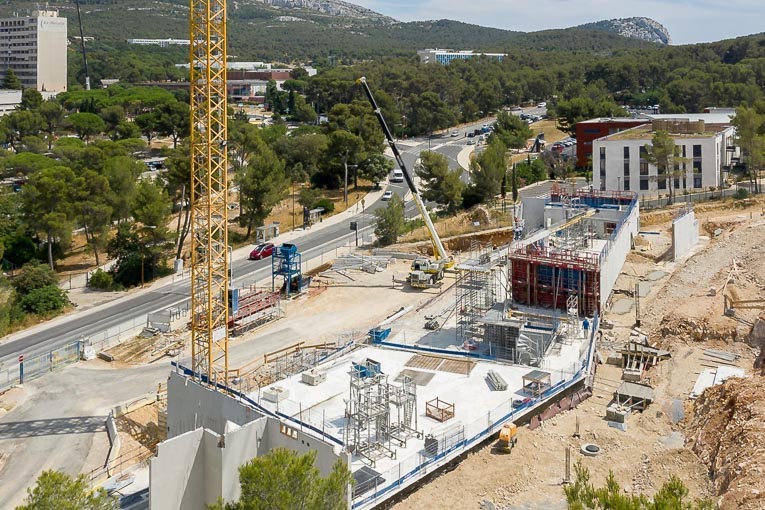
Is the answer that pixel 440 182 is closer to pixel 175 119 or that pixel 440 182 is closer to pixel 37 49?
pixel 175 119

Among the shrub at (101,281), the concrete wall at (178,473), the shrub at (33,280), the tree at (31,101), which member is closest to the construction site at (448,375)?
the concrete wall at (178,473)

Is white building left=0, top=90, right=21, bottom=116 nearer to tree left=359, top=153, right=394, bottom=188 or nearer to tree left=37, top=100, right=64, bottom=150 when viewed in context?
tree left=37, top=100, right=64, bottom=150

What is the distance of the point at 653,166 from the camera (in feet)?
191

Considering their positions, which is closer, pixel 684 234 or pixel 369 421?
pixel 369 421

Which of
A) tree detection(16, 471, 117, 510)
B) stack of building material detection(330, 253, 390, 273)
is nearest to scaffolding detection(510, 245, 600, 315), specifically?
stack of building material detection(330, 253, 390, 273)

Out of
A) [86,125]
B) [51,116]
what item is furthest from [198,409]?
[51,116]

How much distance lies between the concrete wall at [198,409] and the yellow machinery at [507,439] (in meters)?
6.47

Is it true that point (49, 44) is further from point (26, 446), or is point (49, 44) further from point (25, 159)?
point (26, 446)

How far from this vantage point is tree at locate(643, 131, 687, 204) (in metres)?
54.8

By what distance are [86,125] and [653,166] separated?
6236 cm

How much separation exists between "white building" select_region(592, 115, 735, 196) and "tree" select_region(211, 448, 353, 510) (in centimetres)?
4782

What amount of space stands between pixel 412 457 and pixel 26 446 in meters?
12.9

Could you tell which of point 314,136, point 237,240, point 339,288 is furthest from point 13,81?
point 339,288

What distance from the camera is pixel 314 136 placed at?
7456 centimetres
